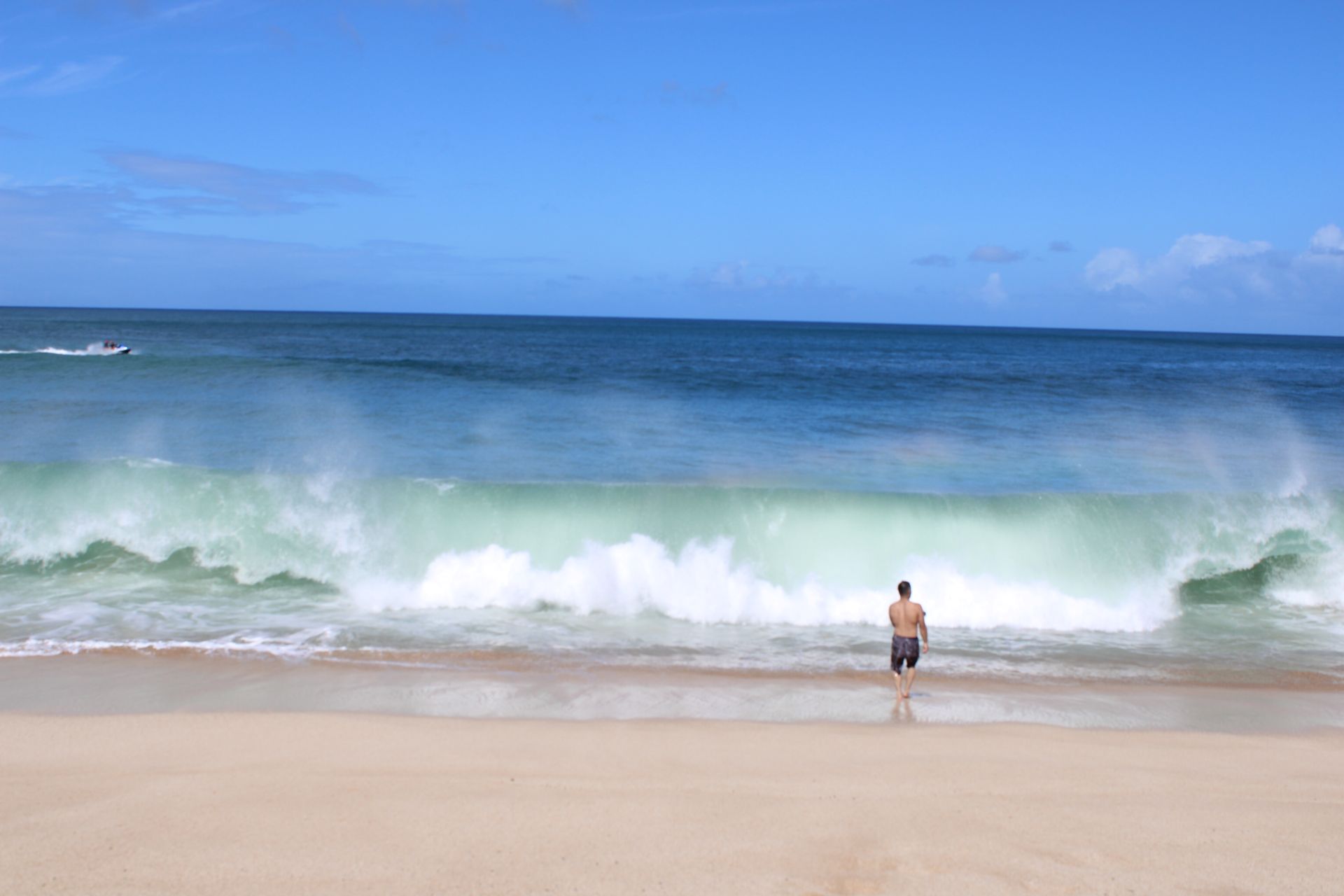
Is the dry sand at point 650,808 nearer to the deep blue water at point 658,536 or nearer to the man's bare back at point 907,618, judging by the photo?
the man's bare back at point 907,618

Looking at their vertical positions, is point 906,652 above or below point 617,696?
above

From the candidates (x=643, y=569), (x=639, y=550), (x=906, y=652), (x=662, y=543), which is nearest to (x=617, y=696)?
(x=906, y=652)

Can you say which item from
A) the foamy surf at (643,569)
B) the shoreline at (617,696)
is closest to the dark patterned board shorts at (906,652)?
the shoreline at (617,696)

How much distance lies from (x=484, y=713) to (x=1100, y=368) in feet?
166

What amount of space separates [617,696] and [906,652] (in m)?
2.45

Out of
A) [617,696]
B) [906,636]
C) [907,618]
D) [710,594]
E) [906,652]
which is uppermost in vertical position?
[907,618]

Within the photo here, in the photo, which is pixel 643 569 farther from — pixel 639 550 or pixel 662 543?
pixel 662 543

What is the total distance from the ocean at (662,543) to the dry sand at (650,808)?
70.2 inches

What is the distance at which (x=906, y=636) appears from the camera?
25.2ft

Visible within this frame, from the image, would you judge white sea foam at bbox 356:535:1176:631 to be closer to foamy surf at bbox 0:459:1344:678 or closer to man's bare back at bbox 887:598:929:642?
foamy surf at bbox 0:459:1344:678

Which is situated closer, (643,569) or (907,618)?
(907,618)

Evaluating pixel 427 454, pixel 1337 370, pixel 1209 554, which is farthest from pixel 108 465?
pixel 1337 370

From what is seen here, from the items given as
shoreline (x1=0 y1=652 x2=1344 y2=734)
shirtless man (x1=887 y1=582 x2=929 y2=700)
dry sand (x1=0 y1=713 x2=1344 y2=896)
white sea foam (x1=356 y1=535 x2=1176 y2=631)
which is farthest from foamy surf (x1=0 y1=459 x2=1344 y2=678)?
dry sand (x1=0 y1=713 x2=1344 y2=896)

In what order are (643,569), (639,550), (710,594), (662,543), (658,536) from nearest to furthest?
(710,594) → (643,569) → (639,550) → (662,543) → (658,536)
